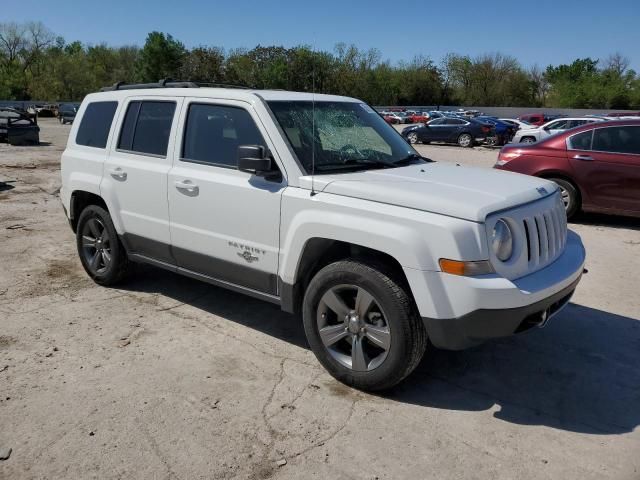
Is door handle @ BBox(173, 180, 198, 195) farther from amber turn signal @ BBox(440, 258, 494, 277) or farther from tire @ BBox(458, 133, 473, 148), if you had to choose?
tire @ BBox(458, 133, 473, 148)

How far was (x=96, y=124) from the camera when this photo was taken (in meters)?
5.48

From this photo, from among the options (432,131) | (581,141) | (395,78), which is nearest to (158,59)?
(395,78)

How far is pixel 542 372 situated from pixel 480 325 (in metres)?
1.18

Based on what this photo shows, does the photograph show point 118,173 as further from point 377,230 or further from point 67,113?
point 67,113

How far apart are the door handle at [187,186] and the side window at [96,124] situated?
1305 mm

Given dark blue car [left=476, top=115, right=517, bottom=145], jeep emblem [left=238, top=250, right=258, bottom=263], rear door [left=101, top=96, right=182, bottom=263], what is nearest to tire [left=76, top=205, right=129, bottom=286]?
rear door [left=101, top=96, right=182, bottom=263]

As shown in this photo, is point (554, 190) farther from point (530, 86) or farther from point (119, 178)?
point (530, 86)

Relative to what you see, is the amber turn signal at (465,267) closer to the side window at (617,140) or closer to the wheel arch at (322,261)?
the wheel arch at (322,261)

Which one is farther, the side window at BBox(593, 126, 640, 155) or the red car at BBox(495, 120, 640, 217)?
the side window at BBox(593, 126, 640, 155)

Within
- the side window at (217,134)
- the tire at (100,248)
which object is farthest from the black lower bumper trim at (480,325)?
the tire at (100,248)

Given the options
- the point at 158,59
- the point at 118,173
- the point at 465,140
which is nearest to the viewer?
the point at 118,173

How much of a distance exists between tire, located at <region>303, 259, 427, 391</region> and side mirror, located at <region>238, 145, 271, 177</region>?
0.82 m

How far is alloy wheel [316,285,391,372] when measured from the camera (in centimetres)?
348

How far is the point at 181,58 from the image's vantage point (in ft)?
279
